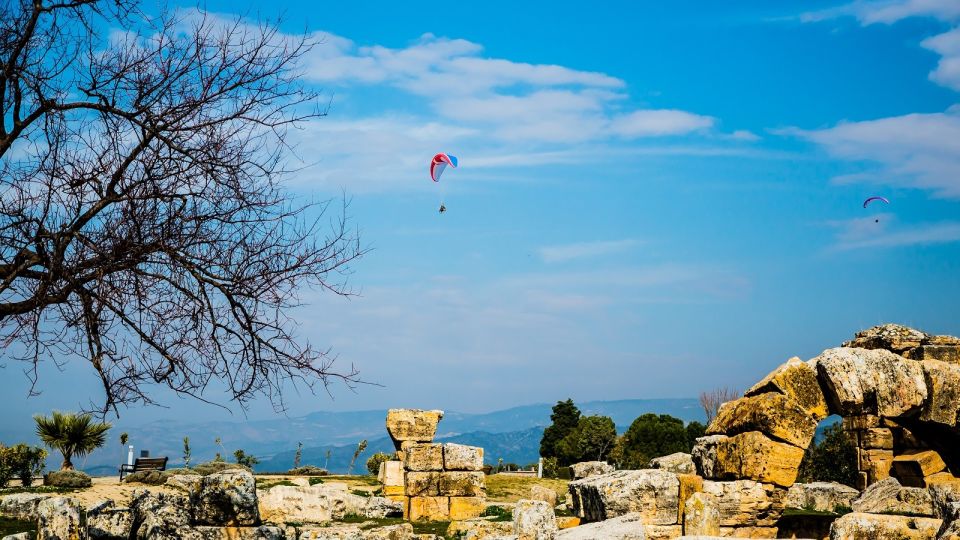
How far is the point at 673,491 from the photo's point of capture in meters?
12.5

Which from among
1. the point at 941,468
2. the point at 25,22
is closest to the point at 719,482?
the point at 941,468

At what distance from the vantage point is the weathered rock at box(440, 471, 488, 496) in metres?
24.3

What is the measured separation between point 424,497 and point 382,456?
931 inches

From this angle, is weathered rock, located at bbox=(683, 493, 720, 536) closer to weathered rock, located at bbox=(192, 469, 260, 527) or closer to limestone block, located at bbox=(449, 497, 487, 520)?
weathered rock, located at bbox=(192, 469, 260, 527)

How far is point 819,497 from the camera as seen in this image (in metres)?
21.0

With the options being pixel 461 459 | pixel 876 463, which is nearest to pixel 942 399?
pixel 876 463

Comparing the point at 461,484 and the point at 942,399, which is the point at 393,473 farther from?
the point at 942,399

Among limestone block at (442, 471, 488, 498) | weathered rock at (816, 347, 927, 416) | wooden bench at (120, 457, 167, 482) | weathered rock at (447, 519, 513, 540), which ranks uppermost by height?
weathered rock at (816, 347, 927, 416)

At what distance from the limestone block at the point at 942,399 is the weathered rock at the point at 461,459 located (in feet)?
43.1

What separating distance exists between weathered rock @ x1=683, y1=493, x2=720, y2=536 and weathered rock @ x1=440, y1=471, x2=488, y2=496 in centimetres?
1274

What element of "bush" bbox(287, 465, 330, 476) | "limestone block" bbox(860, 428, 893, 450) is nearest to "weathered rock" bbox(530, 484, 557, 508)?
"limestone block" bbox(860, 428, 893, 450)

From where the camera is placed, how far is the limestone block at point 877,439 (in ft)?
70.7

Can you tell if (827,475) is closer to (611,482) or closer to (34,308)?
(611,482)

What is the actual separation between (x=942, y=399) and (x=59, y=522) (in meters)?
11.0
